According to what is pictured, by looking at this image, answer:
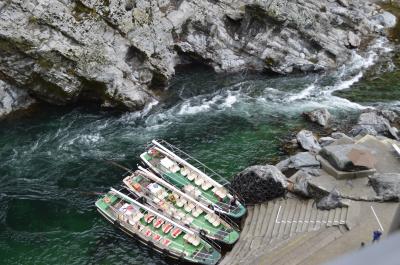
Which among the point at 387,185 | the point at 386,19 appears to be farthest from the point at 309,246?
the point at 386,19

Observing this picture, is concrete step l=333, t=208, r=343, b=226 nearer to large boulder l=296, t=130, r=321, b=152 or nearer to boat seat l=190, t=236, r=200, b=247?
large boulder l=296, t=130, r=321, b=152

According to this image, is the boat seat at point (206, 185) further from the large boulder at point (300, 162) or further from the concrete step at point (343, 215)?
the concrete step at point (343, 215)

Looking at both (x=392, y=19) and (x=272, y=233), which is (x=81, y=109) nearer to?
(x=272, y=233)

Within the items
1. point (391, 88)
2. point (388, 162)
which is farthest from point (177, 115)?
point (391, 88)

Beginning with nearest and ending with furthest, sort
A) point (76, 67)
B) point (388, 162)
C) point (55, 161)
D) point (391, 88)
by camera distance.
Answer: point (388, 162), point (55, 161), point (76, 67), point (391, 88)

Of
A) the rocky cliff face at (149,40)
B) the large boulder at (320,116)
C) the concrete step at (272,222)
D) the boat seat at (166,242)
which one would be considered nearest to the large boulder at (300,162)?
the concrete step at (272,222)

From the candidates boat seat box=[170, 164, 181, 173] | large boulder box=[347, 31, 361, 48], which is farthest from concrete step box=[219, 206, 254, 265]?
large boulder box=[347, 31, 361, 48]
